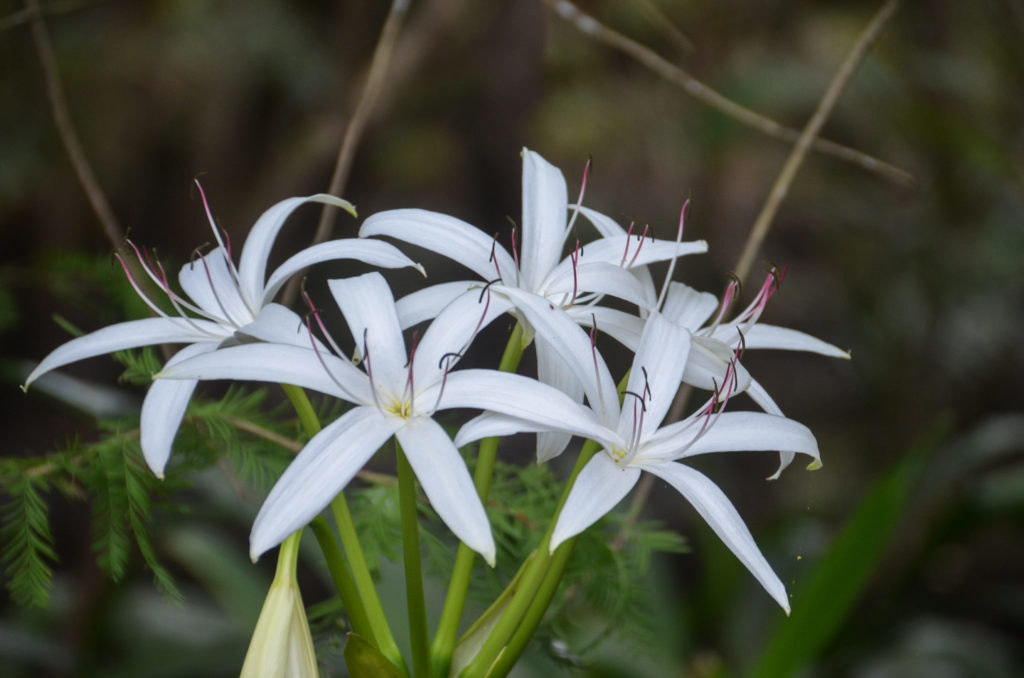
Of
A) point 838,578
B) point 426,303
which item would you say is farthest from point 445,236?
point 838,578

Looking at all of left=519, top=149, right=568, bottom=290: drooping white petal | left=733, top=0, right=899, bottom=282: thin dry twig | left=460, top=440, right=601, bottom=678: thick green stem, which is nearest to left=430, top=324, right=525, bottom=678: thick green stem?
left=460, top=440, right=601, bottom=678: thick green stem

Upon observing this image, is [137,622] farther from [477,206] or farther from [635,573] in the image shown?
[477,206]

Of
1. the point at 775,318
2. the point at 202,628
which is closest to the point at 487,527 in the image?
the point at 202,628

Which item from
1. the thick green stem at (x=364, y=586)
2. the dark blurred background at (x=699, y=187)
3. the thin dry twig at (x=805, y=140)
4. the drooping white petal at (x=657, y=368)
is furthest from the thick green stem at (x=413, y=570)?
the dark blurred background at (x=699, y=187)

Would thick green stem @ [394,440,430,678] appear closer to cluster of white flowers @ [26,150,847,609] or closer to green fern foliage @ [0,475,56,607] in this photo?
cluster of white flowers @ [26,150,847,609]

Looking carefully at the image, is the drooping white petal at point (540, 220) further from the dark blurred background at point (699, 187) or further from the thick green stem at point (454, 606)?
the dark blurred background at point (699, 187)

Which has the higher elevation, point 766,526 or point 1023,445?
point 1023,445

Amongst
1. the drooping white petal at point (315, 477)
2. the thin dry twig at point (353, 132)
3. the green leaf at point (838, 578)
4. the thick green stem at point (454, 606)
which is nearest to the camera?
the drooping white petal at point (315, 477)
